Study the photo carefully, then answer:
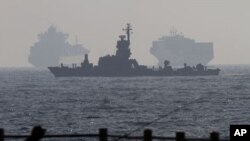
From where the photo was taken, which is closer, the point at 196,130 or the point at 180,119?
the point at 196,130

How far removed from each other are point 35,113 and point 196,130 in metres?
23.7

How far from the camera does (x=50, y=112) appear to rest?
232ft

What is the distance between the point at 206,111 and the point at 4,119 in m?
20.2

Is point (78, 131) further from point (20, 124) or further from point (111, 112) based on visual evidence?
point (111, 112)

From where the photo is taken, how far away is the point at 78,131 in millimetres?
51500

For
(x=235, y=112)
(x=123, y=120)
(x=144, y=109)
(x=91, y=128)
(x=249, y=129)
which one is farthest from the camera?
(x=144, y=109)

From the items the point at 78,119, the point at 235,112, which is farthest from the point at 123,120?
the point at 235,112

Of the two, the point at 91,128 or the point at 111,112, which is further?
the point at 111,112

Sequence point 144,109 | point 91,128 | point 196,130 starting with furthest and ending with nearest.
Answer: point 144,109 → point 91,128 → point 196,130

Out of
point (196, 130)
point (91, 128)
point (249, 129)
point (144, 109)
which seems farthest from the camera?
point (144, 109)

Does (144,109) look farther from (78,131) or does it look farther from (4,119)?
(78,131)

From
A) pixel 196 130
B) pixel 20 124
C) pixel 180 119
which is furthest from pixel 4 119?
pixel 196 130

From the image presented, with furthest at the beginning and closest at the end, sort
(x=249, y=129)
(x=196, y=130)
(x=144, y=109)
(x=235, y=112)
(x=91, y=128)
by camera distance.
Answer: (x=144, y=109), (x=235, y=112), (x=91, y=128), (x=196, y=130), (x=249, y=129)

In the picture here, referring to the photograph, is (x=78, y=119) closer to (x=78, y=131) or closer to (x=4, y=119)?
(x=4, y=119)
